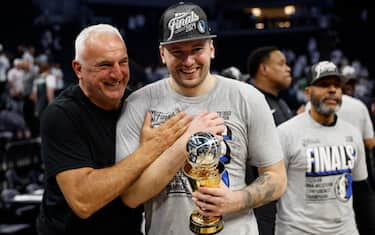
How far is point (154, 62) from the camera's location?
19188 mm

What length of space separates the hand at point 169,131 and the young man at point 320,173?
122cm

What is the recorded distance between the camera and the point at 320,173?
2.83 meters

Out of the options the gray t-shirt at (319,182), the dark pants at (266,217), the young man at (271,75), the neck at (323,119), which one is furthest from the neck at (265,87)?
the dark pants at (266,217)

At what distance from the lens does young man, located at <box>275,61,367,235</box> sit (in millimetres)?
2822

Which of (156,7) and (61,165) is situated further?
(156,7)

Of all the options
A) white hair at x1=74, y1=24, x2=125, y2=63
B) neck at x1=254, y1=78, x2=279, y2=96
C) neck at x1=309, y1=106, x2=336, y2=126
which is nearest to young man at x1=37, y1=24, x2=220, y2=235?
white hair at x1=74, y1=24, x2=125, y2=63

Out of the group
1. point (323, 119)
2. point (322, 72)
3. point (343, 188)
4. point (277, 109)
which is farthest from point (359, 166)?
point (277, 109)

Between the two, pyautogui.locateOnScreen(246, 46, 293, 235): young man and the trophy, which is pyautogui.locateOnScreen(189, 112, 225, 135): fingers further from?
pyautogui.locateOnScreen(246, 46, 293, 235): young man

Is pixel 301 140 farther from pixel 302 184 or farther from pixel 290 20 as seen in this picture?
pixel 290 20

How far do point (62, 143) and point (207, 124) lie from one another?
1.91 ft

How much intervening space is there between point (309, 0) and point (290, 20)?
1.11 metres

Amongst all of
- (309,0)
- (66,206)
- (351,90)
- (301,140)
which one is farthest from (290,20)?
(66,206)

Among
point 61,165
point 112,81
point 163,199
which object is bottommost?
point 163,199

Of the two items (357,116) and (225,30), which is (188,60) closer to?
(357,116)
